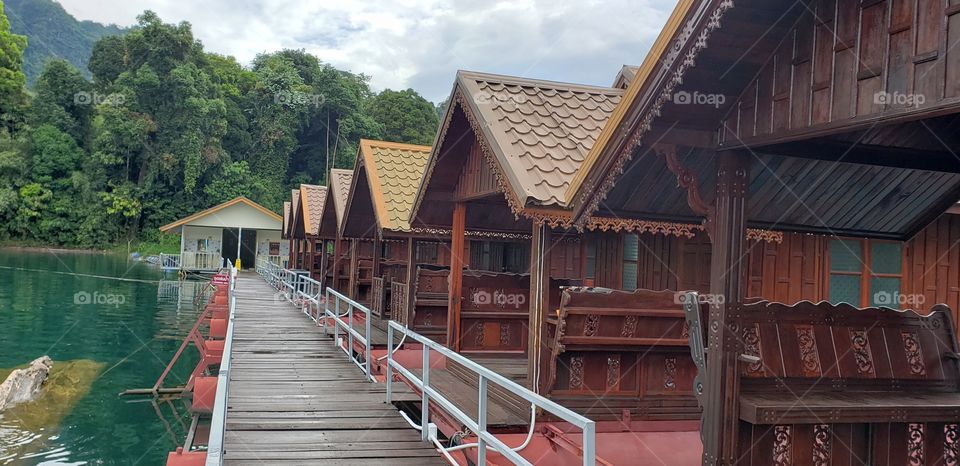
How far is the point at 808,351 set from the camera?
203 inches

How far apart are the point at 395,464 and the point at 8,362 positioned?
66.3 feet

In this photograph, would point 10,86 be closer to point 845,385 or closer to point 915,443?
point 845,385

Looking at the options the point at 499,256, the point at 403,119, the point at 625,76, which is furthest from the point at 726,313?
the point at 403,119

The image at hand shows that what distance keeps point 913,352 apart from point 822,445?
49.4 inches

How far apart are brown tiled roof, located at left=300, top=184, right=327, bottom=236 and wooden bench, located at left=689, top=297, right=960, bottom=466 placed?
2248cm

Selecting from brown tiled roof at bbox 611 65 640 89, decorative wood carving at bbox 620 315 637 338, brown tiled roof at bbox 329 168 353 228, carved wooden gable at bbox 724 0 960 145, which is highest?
brown tiled roof at bbox 611 65 640 89

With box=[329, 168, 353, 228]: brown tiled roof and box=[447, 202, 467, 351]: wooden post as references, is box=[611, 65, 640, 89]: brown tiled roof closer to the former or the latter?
box=[447, 202, 467, 351]: wooden post

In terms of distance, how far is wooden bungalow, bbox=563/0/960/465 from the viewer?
155 inches

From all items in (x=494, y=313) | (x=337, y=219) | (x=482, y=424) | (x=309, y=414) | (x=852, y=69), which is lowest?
(x=309, y=414)

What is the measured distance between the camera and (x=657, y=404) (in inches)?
304

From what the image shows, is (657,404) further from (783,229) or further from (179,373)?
(179,373)

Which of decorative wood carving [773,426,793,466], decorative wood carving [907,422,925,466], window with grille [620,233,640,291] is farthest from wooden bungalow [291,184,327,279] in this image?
decorative wood carving [907,422,925,466]

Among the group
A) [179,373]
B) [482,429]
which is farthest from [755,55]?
[179,373]

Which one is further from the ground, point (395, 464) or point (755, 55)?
point (755, 55)
